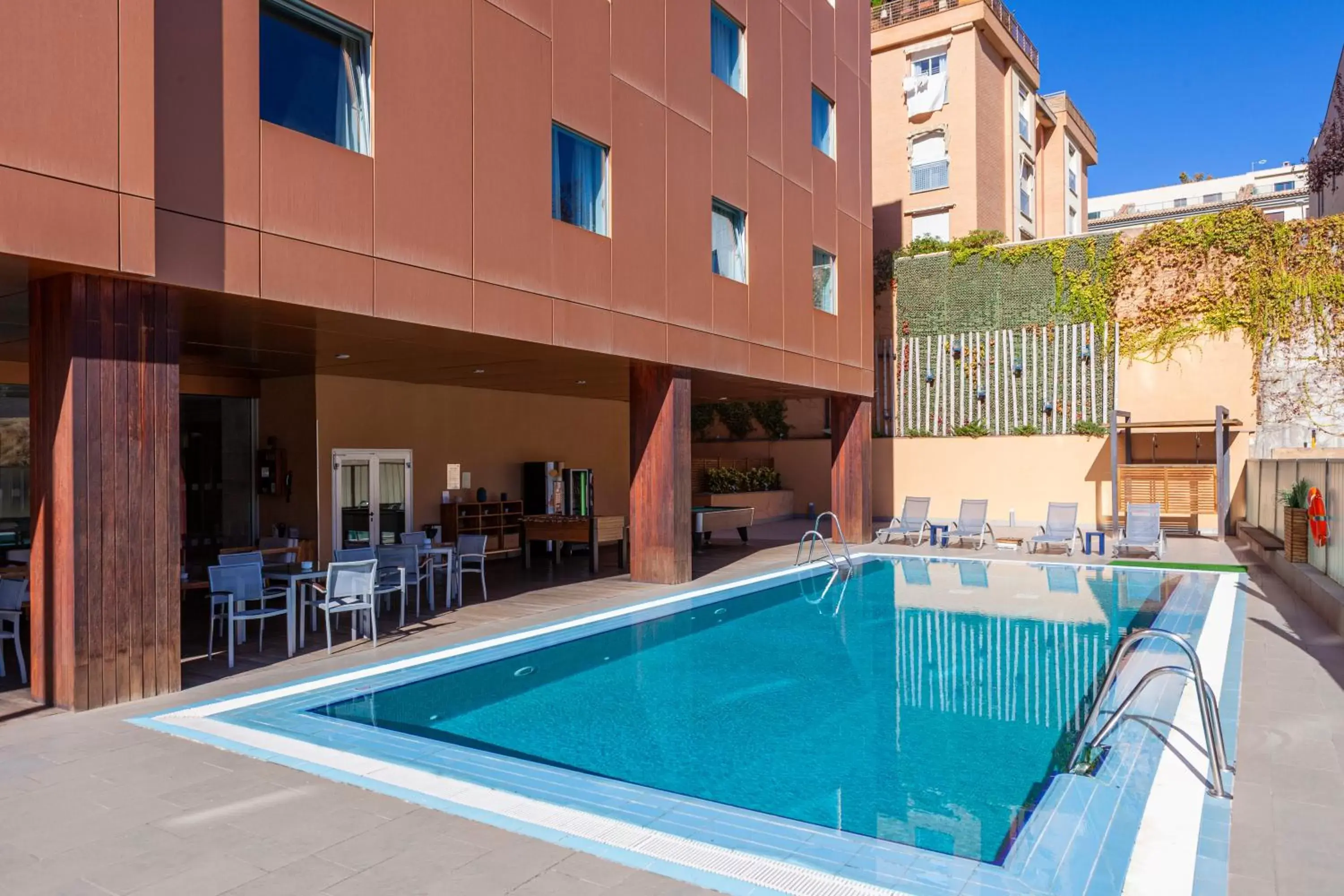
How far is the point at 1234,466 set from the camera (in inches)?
737

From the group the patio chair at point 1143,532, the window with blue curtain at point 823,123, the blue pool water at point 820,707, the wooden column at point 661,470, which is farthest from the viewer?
the window with blue curtain at point 823,123

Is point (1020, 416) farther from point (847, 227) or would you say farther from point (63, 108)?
point (63, 108)

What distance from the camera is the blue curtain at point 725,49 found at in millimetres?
13023

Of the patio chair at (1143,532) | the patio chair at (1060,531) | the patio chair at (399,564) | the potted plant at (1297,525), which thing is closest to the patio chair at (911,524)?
the patio chair at (1060,531)

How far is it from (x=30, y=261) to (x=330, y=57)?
10.2ft

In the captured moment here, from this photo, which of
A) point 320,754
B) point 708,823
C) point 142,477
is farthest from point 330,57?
point 708,823

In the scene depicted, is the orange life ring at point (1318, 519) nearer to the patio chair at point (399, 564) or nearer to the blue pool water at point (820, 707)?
the blue pool water at point (820, 707)

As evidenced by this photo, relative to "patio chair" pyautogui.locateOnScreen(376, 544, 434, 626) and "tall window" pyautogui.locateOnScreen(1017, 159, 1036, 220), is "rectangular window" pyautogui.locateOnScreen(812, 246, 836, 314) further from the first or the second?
"tall window" pyautogui.locateOnScreen(1017, 159, 1036, 220)

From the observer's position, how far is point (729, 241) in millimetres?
13305

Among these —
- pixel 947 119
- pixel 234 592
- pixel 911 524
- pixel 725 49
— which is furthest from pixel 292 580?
pixel 947 119

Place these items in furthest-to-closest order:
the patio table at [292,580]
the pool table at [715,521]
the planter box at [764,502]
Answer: the planter box at [764,502] < the pool table at [715,521] < the patio table at [292,580]

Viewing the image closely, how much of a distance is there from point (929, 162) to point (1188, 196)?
43.4m

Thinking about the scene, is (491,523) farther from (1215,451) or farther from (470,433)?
(1215,451)

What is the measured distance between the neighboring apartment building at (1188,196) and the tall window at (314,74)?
45014 mm
